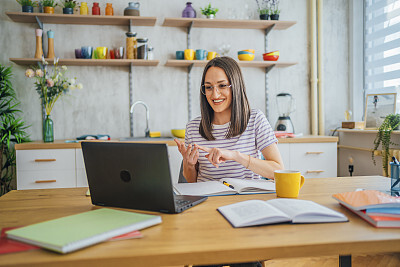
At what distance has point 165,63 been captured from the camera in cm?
340

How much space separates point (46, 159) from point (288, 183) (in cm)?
220

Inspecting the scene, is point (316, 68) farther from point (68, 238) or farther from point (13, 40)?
point (68, 238)

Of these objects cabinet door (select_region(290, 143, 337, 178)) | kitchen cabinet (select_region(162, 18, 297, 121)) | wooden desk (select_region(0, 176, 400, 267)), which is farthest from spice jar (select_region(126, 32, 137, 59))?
wooden desk (select_region(0, 176, 400, 267))

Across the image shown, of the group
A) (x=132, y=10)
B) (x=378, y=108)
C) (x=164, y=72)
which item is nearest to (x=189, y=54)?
(x=164, y=72)

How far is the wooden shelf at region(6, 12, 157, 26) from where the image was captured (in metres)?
3.00

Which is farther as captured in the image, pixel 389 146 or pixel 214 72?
pixel 389 146

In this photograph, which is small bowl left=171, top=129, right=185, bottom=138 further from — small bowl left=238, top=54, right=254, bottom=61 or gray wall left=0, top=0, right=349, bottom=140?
small bowl left=238, top=54, right=254, bottom=61

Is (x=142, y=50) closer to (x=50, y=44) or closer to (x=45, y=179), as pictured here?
(x=50, y=44)

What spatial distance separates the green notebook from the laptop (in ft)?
0.27

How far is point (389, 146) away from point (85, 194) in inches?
99.3

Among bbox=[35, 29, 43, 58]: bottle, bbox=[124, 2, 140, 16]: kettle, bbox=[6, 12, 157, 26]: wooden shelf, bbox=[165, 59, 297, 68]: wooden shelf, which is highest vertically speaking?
bbox=[124, 2, 140, 16]: kettle

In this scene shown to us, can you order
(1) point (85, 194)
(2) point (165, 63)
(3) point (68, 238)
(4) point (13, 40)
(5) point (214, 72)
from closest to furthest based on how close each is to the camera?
1. (3) point (68, 238)
2. (1) point (85, 194)
3. (5) point (214, 72)
4. (4) point (13, 40)
5. (2) point (165, 63)

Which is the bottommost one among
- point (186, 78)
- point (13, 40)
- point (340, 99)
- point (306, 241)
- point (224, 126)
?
point (306, 241)

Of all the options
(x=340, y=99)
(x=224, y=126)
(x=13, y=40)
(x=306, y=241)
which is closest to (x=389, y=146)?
(x=340, y=99)
